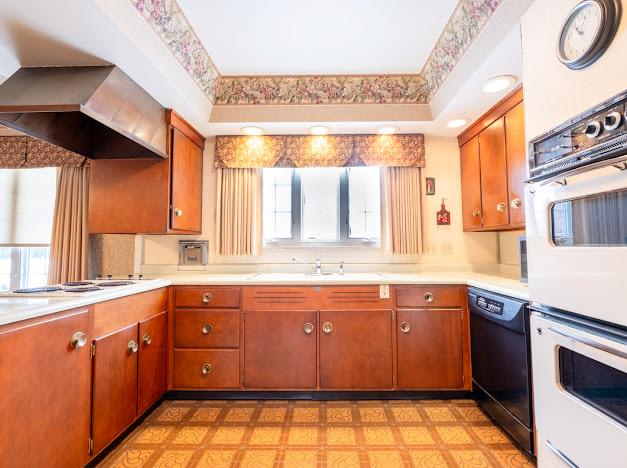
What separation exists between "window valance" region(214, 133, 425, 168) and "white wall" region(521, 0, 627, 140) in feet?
4.65

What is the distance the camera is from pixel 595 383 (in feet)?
3.28

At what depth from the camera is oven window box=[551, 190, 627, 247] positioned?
2.90 feet

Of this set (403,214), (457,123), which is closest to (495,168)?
(457,123)

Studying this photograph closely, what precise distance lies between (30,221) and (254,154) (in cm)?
232

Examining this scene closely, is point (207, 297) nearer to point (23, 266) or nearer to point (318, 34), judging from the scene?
point (318, 34)

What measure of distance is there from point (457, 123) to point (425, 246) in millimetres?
1076

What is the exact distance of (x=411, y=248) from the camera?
2.71m

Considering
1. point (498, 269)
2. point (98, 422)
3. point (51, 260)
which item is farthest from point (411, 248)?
point (51, 260)

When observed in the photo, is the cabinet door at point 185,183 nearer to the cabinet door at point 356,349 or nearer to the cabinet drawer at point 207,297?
the cabinet drawer at point 207,297

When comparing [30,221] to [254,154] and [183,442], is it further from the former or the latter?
[183,442]

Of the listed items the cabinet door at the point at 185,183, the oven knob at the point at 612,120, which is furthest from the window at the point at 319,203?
the oven knob at the point at 612,120

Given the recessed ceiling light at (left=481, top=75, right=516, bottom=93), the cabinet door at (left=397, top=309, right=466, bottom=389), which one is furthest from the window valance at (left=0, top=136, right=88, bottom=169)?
the recessed ceiling light at (left=481, top=75, right=516, bottom=93)

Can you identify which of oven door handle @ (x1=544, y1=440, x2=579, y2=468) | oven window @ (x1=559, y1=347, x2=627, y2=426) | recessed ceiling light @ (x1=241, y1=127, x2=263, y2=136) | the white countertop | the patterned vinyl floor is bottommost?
the patterned vinyl floor

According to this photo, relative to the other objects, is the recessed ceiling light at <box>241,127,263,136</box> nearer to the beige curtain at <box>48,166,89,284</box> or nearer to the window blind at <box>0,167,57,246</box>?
the beige curtain at <box>48,166,89,284</box>
